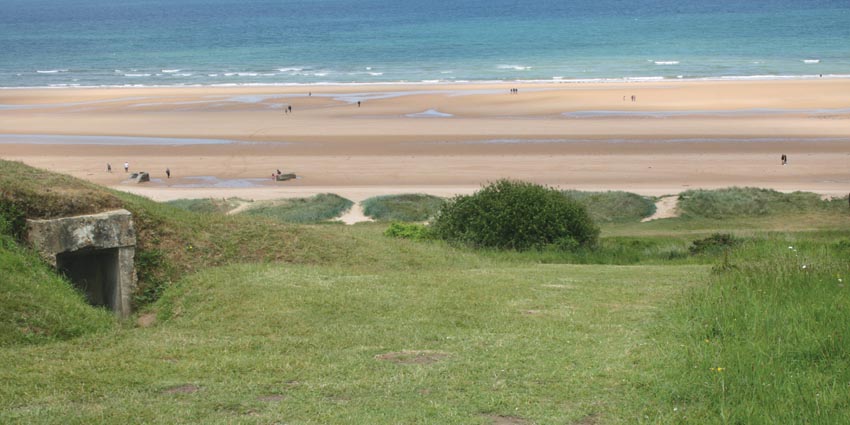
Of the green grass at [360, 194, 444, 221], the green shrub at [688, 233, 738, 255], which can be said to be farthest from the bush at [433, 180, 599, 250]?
the green grass at [360, 194, 444, 221]

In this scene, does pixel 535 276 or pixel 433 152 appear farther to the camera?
pixel 433 152

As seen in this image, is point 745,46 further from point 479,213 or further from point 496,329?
point 496,329

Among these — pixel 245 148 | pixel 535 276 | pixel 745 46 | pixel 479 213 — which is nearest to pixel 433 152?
pixel 245 148

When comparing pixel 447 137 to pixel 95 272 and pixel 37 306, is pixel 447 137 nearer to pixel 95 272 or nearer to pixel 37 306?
pixel 95 272

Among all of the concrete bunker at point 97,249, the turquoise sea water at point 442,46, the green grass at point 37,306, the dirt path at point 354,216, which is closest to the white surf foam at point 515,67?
the turquoise sea water at point 442,46

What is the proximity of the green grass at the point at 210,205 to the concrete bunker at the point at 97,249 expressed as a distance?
16613mm

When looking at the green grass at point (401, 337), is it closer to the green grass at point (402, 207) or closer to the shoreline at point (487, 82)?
the green grass at point (402, 207)

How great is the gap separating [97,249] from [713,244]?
12.9 metres

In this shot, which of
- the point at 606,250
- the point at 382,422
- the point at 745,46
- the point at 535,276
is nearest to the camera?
the point at 382,422

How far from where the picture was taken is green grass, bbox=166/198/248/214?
31.1m

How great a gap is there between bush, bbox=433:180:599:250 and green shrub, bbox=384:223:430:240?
31 centimetres

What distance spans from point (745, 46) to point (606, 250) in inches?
3381

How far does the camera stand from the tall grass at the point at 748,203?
3009cm

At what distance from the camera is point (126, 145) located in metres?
49.2
